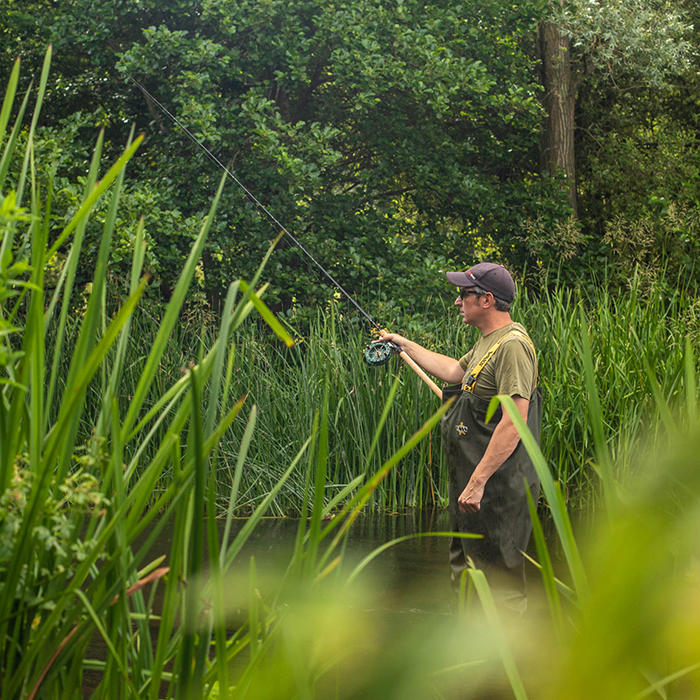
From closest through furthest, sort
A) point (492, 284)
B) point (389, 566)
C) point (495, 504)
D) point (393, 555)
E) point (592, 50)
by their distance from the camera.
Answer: point (495, 504), point (492, 284), point (389, 566), point (393, 555), point (592, 50)

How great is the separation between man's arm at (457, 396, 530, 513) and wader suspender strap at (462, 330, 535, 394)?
236 millimetres

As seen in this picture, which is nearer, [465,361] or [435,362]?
[465,361]

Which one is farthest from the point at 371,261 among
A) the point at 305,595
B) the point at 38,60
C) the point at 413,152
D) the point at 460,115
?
the point at 305,595

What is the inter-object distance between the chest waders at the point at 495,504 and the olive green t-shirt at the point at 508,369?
0.05 metres

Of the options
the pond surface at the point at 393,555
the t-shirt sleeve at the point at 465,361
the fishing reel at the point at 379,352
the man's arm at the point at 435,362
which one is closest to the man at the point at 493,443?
the t-shirt sleeve at the point at 465,361

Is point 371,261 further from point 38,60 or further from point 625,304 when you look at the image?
point 38,60

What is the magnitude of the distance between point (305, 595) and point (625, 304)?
6231 mm

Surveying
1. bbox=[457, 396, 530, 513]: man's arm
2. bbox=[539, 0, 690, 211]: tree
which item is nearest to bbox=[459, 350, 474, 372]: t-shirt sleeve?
bbox=[457, 396, 530, 513]: man's arm

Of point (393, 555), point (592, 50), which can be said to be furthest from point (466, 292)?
point (592, 50)

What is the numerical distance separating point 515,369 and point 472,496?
561 millimetres

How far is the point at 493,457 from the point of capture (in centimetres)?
309

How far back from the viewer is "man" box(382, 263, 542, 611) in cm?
311

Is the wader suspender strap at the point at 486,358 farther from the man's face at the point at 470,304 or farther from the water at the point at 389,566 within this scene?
the water at the point at 389,566

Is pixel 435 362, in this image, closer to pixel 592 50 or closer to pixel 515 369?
pixel 515 369
